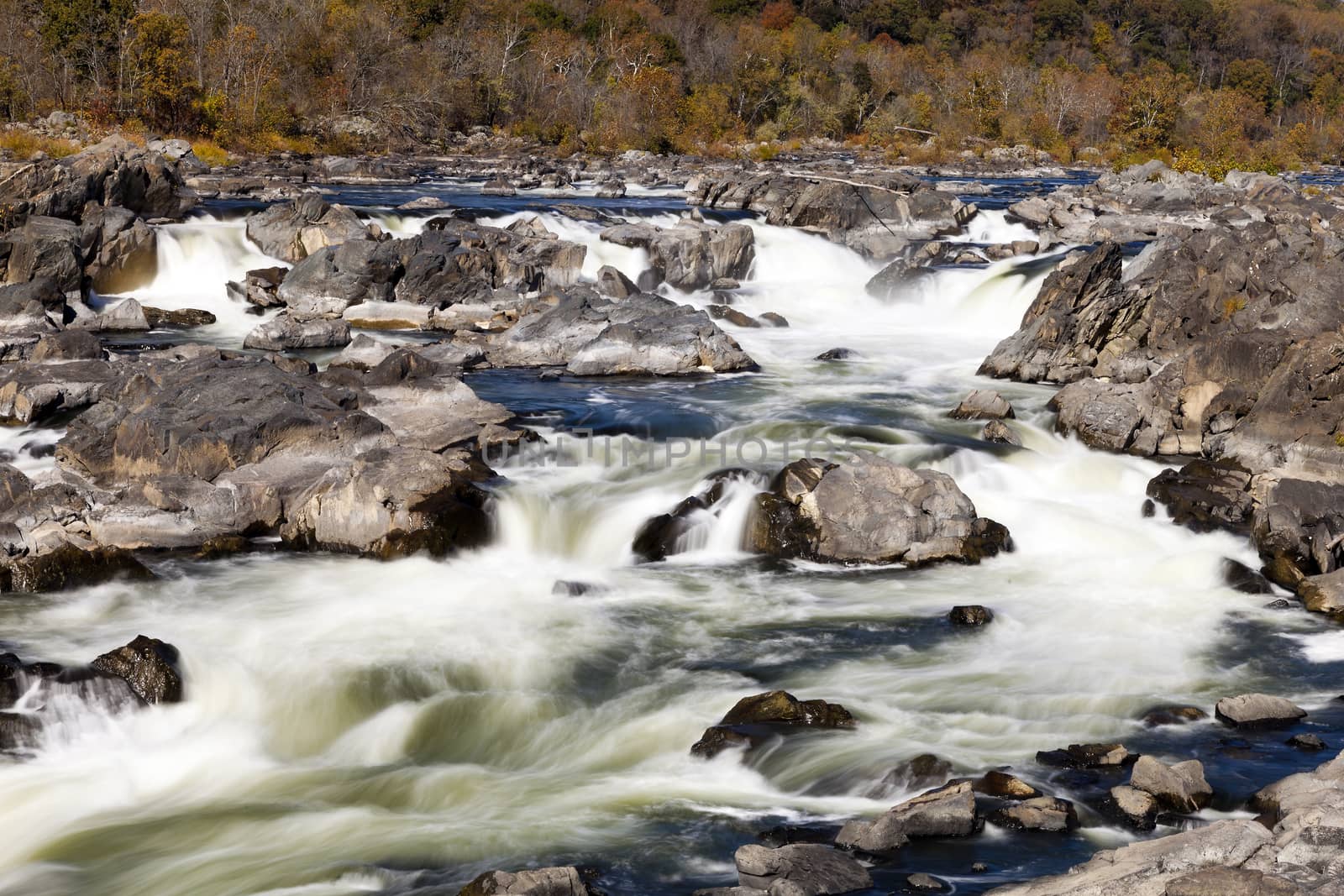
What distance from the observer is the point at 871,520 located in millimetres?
12836

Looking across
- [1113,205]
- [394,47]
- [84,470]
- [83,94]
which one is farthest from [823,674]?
[394,47]

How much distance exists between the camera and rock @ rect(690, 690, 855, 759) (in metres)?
9.02

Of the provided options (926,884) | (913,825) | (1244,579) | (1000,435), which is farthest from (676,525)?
(926,884)

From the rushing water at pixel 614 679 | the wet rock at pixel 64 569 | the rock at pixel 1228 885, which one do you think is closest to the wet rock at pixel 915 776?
the rushing water at pixel 614 679

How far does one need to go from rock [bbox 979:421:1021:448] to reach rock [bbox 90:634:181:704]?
9.96 metres

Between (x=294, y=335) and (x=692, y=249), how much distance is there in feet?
29.7

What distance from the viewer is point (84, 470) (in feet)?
43.8

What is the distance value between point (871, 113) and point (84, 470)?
62.6 m

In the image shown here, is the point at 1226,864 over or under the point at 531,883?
over

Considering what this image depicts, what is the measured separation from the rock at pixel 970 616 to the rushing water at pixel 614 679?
174 millimetres

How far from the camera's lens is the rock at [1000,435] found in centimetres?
1567

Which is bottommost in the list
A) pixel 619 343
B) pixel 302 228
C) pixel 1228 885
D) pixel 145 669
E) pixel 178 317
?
pixel 145 669

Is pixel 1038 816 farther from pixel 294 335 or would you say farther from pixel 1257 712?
pixel 294 335

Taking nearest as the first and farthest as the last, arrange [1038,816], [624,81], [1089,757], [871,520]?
[1038,816] → [1089,757] → [871,520] → [624,81]
